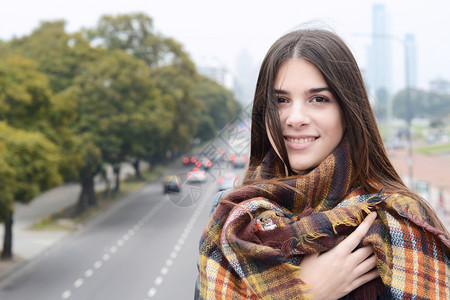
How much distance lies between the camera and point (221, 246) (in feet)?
4.89

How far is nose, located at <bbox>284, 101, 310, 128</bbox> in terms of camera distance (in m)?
1.59

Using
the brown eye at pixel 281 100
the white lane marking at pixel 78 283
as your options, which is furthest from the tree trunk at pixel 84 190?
the brown eye at pixel 281 100

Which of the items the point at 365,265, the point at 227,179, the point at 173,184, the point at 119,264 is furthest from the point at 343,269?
the point at 119,264

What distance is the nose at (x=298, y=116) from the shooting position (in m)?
1.59

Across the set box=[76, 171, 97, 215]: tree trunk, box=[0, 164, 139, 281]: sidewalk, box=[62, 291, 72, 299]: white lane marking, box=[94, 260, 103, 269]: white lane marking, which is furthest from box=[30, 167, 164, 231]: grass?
box=[62, 291, 72, 299]: white lane marking

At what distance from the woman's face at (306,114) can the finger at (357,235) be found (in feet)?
0.84

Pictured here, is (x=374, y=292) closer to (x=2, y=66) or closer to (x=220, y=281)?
(x=220, y=281)

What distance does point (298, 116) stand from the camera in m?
1.59

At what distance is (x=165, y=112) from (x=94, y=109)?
3.73 m

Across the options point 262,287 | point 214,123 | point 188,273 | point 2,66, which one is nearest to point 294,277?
point 262,287

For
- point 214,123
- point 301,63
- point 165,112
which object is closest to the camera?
point 301,63

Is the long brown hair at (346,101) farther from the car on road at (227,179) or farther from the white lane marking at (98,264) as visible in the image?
the white lane marking at (98,264)

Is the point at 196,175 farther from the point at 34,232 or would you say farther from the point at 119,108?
the point at 119,108

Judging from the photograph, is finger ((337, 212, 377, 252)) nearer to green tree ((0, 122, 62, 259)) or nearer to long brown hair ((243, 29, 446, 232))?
long brown hair ((243, 29, 446, 232))
